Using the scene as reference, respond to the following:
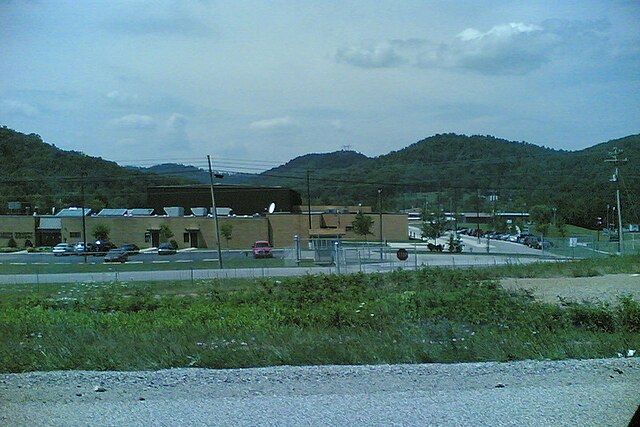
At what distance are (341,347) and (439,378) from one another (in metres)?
1.84

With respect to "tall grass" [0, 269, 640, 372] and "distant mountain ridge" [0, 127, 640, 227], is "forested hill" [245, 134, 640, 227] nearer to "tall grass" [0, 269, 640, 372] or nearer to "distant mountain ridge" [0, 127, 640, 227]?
"distant mountain ridge" [0, 127, 640, 227]

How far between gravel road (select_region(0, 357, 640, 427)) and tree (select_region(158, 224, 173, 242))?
163ft

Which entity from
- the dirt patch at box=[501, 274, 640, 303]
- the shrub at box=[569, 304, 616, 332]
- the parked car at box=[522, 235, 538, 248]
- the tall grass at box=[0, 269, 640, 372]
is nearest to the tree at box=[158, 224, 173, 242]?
the parked car at box=[522, 235, 538, 248]

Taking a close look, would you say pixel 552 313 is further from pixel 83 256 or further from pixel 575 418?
pixel 83 256

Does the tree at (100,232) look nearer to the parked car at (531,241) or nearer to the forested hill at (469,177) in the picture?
the forested hill at (469,177)

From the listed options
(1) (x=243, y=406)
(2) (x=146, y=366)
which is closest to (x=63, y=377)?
(2) (x=146, y=366)

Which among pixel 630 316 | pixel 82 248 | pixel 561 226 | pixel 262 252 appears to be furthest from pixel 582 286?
pixel 561 226

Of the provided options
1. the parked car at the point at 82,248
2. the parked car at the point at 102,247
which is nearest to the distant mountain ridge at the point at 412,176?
the parked car at the point at 82,248

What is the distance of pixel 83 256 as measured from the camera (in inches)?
1929

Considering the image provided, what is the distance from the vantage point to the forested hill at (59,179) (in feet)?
184

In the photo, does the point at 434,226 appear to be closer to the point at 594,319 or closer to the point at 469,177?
the point at 469,177

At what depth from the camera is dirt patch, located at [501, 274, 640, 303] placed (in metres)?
20.3

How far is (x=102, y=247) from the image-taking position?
54.1 m

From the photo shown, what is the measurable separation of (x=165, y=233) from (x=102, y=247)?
214 inches
